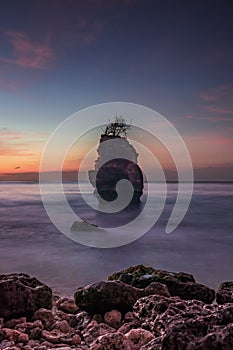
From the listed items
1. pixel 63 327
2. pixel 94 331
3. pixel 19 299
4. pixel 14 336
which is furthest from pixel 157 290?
pixel 14 336

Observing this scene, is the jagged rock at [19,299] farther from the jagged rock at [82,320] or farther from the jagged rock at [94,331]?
the jagged rock at [94,331]

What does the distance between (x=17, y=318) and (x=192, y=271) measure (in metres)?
7.81

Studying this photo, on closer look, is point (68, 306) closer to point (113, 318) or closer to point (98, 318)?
point (98, 318)

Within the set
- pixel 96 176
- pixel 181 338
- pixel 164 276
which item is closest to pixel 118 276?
pixel 164 276

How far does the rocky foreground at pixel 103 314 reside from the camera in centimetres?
346

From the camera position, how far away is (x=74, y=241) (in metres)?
16.1

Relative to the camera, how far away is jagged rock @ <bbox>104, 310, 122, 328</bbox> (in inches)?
191

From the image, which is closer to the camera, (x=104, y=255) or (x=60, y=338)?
(x=60, y=338)

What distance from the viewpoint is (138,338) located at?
12.4ft

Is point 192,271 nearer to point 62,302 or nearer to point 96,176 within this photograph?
point 62,302

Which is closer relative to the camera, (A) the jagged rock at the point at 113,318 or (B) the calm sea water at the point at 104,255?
(A) the jagged rock at the point at 113,318

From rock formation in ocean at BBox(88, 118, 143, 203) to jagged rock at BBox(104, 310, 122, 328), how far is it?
112ft

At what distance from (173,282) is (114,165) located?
110ft

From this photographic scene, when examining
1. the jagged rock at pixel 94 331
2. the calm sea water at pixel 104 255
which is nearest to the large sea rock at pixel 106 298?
the jagged rock at pixel 94 331
